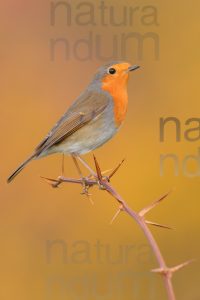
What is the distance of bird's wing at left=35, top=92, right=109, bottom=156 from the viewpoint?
12.0 feet

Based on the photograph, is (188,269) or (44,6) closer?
(188,269)

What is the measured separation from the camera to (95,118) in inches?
153

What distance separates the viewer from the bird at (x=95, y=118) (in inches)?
149

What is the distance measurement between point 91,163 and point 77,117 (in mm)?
1755

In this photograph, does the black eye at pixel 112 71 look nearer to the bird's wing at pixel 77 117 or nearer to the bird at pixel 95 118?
the bird at pixel 95 118

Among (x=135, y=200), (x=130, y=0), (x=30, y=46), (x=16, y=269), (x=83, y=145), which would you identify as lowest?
(x=16, y=269)

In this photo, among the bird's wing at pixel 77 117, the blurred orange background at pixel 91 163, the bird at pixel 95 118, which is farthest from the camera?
the blurred orange background at pixel 91 163

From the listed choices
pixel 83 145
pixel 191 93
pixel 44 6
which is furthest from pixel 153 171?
pixel 83 145

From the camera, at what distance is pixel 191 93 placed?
6094mm

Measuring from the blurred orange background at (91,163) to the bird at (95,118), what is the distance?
152 cm

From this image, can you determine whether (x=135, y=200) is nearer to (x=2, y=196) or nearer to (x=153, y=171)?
(x=153, y=171)

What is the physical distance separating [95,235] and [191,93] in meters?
1.60

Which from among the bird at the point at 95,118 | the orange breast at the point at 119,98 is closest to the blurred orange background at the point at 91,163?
the bird at the point at 95,118

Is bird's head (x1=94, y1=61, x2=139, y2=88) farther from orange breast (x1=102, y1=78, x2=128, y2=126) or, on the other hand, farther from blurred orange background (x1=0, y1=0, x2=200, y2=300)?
blurred orange background (x1=0, y1=0, x2=200, y2=300)
